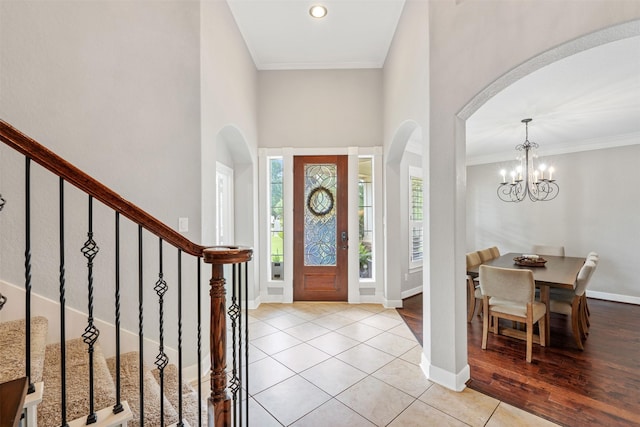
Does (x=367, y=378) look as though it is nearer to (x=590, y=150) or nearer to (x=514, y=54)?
(x=514, y=54)

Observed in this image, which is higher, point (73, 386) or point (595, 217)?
point (595, 217)

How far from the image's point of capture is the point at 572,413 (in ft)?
6.35

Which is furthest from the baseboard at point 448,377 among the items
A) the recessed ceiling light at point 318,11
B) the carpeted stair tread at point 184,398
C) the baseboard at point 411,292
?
the recessed ceiling light at point 318,11

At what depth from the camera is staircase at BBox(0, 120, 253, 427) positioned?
1050 mm

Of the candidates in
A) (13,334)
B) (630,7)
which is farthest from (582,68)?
(13,334)

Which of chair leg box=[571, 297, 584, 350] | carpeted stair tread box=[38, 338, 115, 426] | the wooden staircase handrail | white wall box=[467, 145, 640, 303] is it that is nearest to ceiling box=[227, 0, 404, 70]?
the wooden staircase handrail

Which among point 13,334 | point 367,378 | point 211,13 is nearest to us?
point 13,334

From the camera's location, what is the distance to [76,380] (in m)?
1.37

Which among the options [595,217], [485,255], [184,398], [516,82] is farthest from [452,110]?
[595,217]

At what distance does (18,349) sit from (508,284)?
3.69 metres

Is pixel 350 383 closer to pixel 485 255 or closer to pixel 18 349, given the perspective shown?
pixel 18 349

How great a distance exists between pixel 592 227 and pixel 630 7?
520cm

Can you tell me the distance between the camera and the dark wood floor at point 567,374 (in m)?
1.97

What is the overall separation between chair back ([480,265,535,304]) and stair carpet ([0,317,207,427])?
289cm
